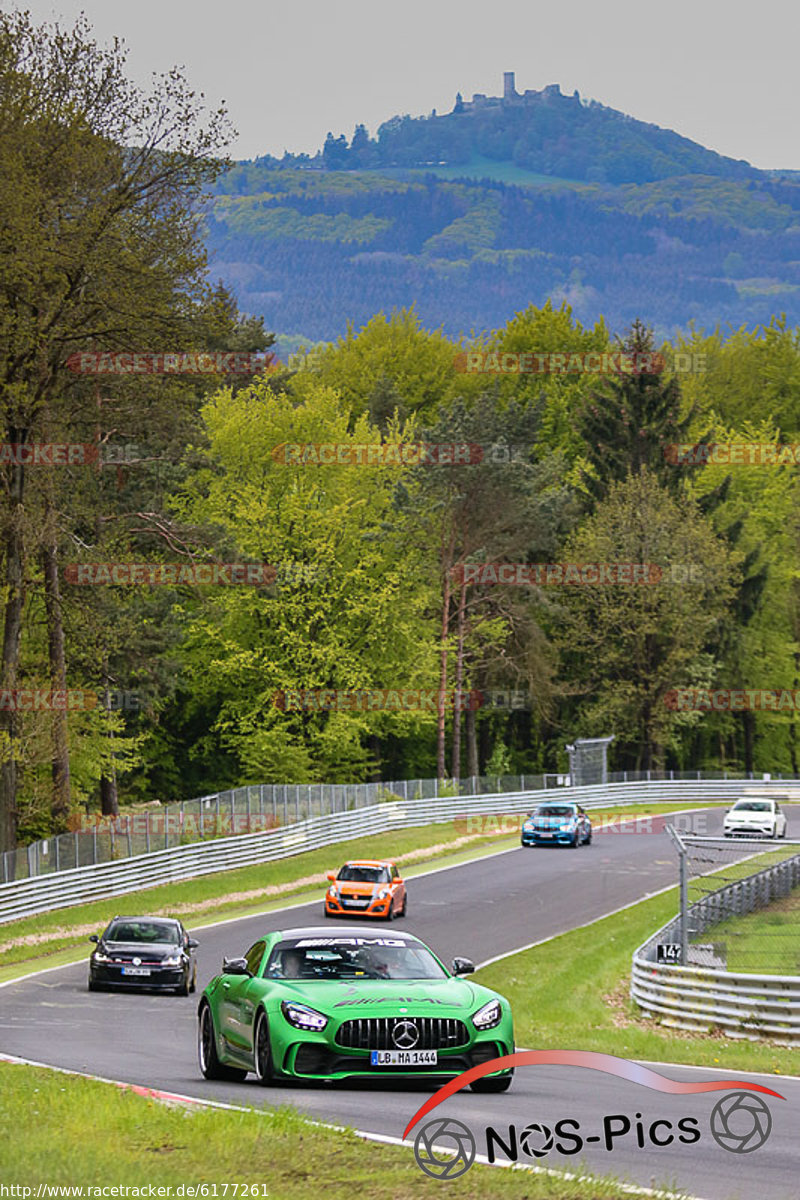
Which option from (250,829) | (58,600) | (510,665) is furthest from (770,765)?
(58,600)

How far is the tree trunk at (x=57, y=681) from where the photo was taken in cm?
4100

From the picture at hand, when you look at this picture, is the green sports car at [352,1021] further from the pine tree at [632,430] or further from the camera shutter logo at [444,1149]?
the pine tree at [632,430]

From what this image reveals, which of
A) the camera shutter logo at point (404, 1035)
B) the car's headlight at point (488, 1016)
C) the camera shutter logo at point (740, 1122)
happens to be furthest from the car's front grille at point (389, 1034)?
the camera shutter logo at point (740, 1122)

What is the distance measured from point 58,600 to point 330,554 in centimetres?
2938

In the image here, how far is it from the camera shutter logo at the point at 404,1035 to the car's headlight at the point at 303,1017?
20.3 inches

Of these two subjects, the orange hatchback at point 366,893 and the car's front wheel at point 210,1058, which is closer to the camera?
the car's front wheel at point 210,1058

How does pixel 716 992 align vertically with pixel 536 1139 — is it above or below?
below

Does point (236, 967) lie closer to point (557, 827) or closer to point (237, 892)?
point (237, 892)

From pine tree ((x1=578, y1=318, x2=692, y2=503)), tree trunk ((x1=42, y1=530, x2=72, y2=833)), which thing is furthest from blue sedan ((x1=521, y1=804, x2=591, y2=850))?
pine tree ((x1=578, y1=318, x2=692, y2=503))

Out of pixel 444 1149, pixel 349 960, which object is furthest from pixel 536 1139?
pixel 349 960

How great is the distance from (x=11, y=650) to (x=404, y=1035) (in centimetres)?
2814

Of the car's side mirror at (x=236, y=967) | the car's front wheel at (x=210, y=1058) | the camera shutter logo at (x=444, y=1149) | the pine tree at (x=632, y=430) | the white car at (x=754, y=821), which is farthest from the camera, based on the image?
the pine tree at (x=632, y=430)

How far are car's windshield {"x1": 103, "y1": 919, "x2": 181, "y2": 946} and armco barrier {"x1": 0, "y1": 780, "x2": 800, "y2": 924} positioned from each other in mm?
9927

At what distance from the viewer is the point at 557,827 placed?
4988 cm
